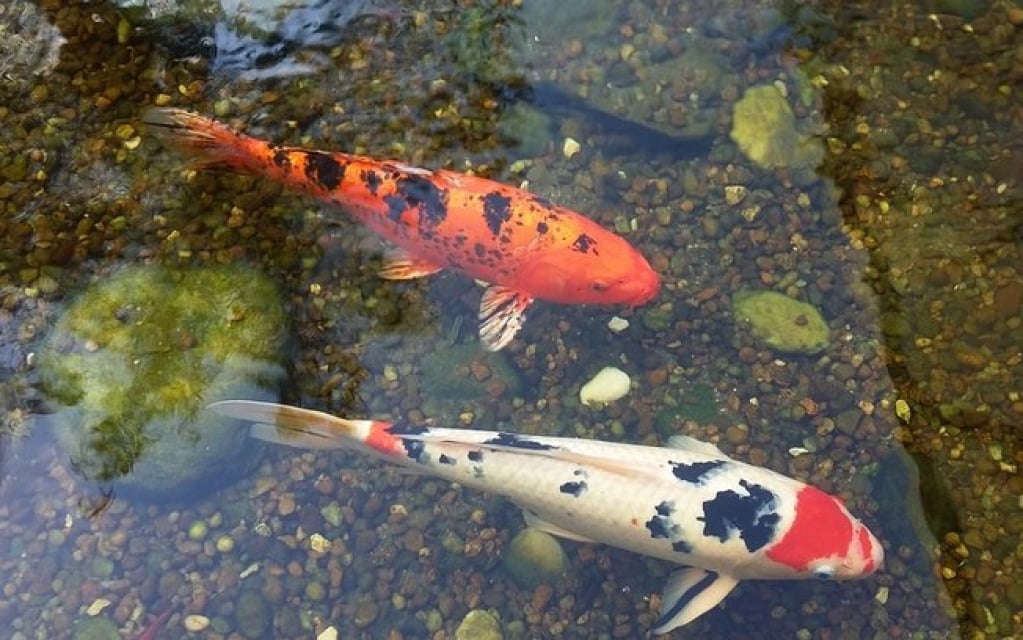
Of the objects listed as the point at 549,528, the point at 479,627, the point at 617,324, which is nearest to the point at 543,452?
the point at 549,528

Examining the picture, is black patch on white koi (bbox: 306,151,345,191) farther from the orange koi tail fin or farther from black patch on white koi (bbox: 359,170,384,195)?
the orange koi tail fin

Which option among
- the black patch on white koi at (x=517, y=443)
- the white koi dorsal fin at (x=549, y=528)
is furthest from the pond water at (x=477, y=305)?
the black patch on white koi at (x=517, y=443)

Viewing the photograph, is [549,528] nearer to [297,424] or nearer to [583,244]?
[297,424]

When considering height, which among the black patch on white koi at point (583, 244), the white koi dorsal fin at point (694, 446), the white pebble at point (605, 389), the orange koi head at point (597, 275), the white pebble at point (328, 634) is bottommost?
the white pebble at point (328, 634)

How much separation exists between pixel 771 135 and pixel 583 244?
5.49ft

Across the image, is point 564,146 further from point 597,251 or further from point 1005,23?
point 1005,23

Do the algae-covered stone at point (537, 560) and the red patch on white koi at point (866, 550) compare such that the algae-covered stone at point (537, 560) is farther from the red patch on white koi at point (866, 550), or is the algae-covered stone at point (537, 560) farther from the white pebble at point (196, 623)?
the white pebble at point (196, 623)

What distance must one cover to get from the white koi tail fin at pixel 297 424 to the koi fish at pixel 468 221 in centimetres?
106

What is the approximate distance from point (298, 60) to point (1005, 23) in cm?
448

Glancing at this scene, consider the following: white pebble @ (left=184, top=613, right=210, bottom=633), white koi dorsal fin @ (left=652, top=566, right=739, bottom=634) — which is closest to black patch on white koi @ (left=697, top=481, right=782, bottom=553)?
white koi dorsal fin @ (left=652, top=566, right=739, bottom=634)

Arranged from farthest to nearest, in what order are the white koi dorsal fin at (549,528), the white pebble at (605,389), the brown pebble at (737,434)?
the white pebble at (605,389) → the brown pebble at (737,434) → the white koi dorsal fin at (549,528)

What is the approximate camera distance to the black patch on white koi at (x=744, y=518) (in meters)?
4.25

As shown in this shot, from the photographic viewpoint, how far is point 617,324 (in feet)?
17.5

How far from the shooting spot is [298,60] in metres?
6.01
